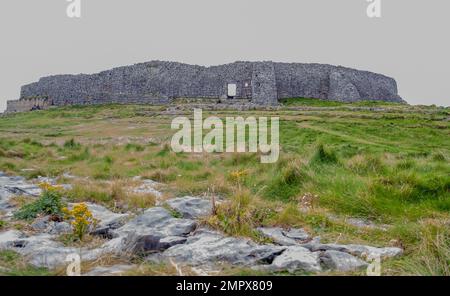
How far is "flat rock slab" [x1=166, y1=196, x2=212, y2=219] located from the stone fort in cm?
3472

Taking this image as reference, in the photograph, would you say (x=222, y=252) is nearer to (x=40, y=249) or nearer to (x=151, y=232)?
(x=151, y=232)

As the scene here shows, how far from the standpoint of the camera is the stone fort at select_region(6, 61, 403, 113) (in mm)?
42656

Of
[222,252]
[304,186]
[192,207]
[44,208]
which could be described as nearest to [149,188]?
[192,207]

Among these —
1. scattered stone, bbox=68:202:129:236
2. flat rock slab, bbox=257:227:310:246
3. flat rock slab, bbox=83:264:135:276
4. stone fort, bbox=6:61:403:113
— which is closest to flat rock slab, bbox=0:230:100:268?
flat rock slab, bbox=83:264:135:276

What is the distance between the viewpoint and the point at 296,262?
3.50 m

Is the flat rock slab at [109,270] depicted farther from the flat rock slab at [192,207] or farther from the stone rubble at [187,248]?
the flat rock slab at [192,207]

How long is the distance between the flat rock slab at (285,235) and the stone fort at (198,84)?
117 ft

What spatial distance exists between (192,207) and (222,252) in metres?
1.91

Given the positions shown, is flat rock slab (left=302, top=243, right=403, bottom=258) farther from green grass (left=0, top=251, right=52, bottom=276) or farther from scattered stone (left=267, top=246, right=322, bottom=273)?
green grass (left=0, top=251, right=52, bottom=276)

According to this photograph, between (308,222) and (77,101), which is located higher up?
(77,101)

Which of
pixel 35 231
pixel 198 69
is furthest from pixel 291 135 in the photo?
pixel 198 69

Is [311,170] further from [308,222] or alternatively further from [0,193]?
[0,193]

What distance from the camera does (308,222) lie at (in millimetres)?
5125
